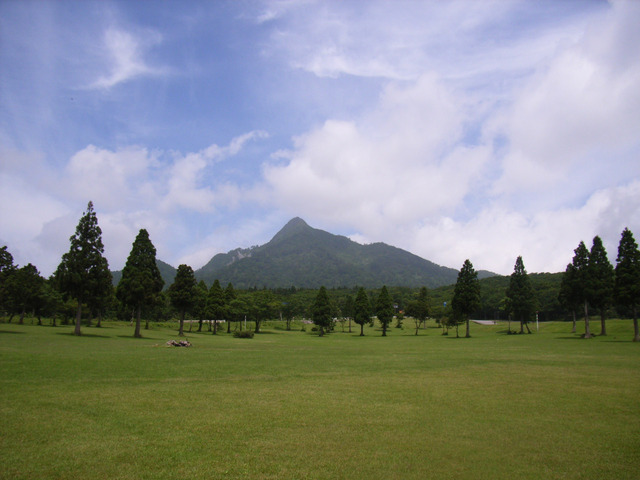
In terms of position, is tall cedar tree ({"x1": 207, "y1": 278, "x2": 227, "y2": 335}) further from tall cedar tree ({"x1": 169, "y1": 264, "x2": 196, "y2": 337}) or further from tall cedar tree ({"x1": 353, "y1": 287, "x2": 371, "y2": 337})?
tall cedar tree ({"x1": 353, "y1": 287, "x2": 371, "y2": 337})

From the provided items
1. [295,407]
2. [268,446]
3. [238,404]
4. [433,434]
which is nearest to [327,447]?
[268,446]

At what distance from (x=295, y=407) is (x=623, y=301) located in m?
44.9

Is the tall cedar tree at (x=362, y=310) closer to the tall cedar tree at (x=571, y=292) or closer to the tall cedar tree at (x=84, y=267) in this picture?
the tall cedar tree at (x=571, y=292)

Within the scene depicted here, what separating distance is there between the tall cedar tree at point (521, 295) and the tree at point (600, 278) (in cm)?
1486

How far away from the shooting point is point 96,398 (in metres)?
12.4

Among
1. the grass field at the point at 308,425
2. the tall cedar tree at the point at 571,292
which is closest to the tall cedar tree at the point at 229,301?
the grass field at the point at 308,425

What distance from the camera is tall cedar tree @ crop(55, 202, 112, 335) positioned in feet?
130

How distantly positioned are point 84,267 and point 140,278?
240 inches

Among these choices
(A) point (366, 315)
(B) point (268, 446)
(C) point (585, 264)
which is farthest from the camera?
(A) point (366, 315)

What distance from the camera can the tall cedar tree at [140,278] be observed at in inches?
1758

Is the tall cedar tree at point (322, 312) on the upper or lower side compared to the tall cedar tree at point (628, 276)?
lower

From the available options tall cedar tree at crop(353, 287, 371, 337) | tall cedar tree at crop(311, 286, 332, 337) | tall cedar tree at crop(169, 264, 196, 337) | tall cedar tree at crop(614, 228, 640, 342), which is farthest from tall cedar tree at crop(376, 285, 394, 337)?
tall cedar tree at crop(614, 228, 640, 342)

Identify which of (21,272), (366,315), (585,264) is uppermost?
(585,264)

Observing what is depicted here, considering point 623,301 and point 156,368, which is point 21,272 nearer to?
point 156,368
